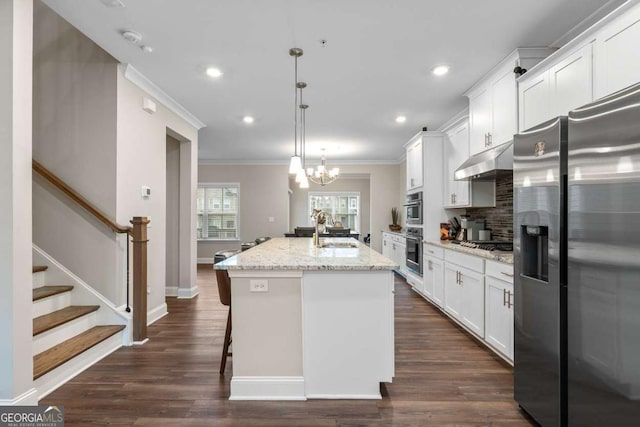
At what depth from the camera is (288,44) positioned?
2709mm

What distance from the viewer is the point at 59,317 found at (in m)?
2.75

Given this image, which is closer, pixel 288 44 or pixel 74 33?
pixel 288 44

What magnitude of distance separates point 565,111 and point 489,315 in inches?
68.5

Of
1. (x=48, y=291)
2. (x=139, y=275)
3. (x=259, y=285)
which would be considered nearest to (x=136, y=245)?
(x=139, y=275)

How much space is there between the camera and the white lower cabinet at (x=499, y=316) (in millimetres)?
2592

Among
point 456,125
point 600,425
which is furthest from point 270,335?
point 456,125

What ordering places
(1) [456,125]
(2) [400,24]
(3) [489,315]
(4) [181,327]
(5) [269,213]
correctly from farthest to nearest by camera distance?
(5) [269,213]
(1) [456,125]
(4) [181,327]
(3) [489,315]
(2) [400,24]

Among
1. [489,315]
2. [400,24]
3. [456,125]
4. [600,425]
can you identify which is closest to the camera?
[600,425]

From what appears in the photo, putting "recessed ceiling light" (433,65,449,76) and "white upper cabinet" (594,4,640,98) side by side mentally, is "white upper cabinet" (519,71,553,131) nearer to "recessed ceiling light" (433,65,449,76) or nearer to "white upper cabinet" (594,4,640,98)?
"white upper cabinet" (594,4,640,98)

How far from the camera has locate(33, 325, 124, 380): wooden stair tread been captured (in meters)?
2.27

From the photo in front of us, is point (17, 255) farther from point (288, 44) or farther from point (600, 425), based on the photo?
point (600, 425)

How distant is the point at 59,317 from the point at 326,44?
316cm

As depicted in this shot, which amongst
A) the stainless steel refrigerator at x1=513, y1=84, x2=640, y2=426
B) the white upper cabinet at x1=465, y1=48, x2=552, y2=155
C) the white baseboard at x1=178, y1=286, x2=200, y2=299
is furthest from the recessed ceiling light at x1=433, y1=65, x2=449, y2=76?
the white baseboard at x1=178, y1=286, x2=200, y2=299

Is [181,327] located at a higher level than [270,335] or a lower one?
lower
